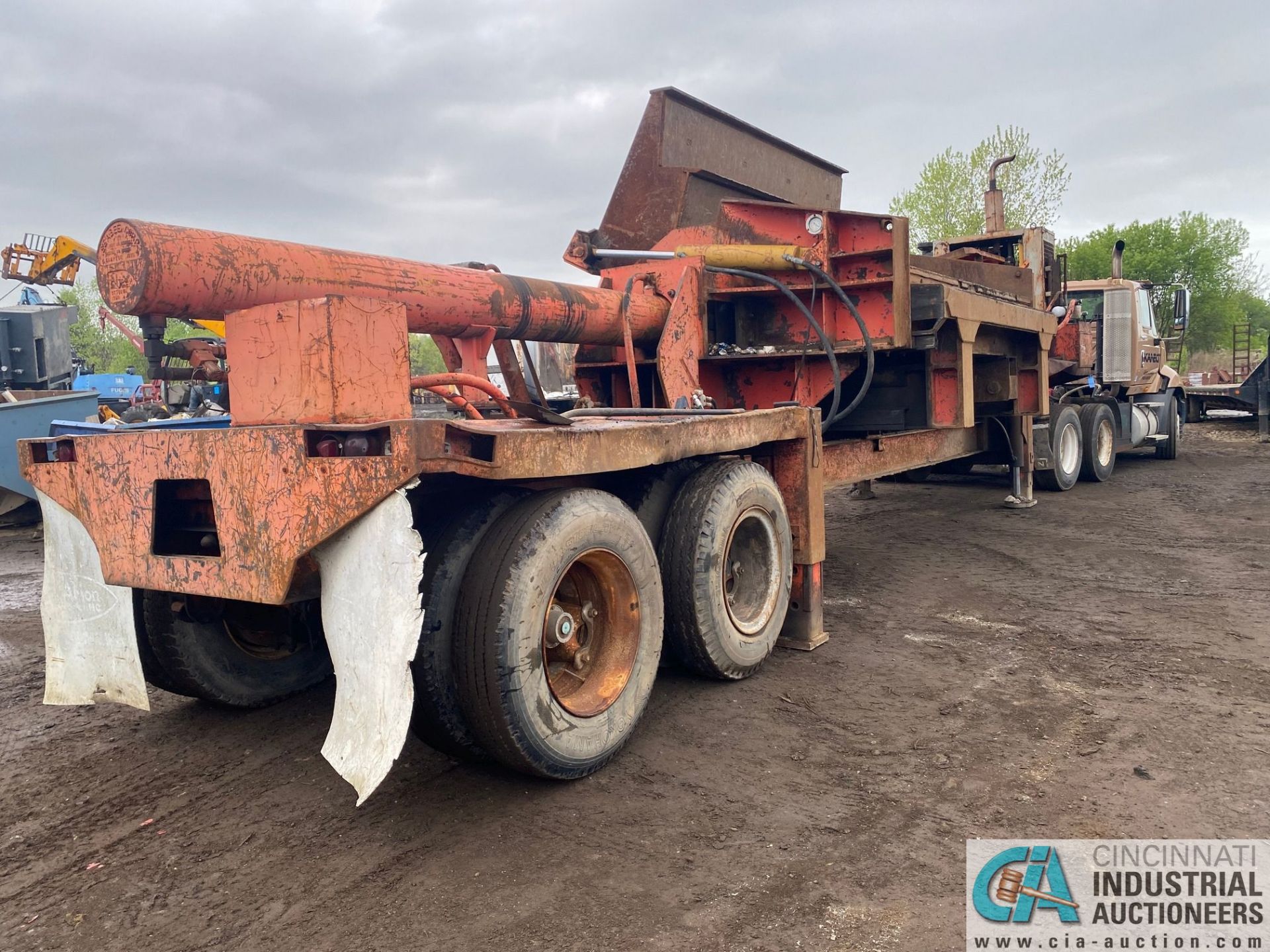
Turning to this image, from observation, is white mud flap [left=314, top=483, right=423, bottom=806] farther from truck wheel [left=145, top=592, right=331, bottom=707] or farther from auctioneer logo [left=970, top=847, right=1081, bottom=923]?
auctioneer logo [left=970, top=847, right=1081, bottom=923]

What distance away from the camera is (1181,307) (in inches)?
479

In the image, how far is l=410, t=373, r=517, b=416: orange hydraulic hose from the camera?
3314 millimetres

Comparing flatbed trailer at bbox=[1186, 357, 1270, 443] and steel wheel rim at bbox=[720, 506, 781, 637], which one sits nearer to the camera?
steel wheel rim at bbox=[720, 506, 781, 637]

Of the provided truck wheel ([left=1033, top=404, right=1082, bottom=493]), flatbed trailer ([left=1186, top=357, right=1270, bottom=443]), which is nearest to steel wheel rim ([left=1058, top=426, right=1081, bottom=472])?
truck wheel ([left=1033, top=404, right=1082, bottom=493])

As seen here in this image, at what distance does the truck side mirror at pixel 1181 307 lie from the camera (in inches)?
476

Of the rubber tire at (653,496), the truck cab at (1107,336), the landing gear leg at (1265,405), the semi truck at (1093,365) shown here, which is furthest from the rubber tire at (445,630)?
the landing gear leg at (1265,405)

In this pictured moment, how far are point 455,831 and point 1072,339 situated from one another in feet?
36.7

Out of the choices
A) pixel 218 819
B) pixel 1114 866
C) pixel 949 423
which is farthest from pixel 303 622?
pixel 949 423

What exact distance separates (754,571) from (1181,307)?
10551mm

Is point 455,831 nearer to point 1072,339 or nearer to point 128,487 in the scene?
point 128,487

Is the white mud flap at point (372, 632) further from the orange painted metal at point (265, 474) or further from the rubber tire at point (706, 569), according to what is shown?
the rubber tire at point (706, 569)

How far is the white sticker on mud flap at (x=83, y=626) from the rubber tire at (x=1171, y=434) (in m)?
14.6

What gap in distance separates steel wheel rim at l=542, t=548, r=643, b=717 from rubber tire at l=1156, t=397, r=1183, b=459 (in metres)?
13.4

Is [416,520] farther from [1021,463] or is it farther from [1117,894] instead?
[1021,463]
